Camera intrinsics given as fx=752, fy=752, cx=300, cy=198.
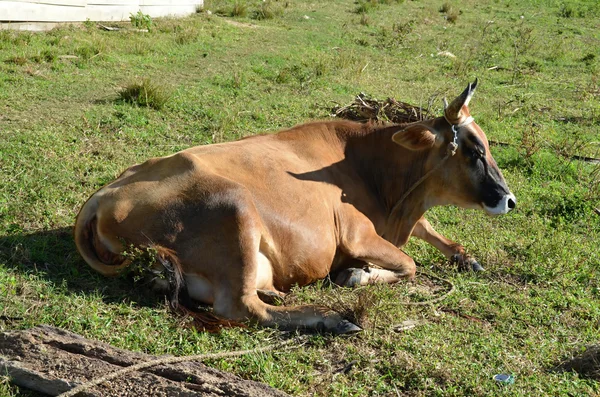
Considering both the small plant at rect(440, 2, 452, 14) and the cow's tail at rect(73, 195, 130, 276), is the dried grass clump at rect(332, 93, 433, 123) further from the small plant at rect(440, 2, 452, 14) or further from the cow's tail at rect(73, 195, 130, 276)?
the small plant at rect(440, 2, 452, 14)

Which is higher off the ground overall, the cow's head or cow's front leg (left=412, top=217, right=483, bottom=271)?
the cow's head

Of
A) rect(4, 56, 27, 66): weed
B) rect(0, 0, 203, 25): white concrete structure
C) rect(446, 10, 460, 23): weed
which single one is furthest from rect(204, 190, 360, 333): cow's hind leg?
rect(446, 10, 460, 23): weed

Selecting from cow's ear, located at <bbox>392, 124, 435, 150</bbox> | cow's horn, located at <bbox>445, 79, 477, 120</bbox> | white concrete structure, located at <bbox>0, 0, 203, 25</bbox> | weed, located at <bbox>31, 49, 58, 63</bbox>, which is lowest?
weed, located at <bbox>31, 49, 58, 63</bbox>

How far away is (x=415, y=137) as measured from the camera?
20.8 ft

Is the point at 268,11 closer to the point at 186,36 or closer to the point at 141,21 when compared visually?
the point at 141,21

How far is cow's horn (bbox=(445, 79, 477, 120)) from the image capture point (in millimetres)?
6092

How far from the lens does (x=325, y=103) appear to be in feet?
35.3

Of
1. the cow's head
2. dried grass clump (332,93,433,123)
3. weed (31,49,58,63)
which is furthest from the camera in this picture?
weed (31,49,58,63)

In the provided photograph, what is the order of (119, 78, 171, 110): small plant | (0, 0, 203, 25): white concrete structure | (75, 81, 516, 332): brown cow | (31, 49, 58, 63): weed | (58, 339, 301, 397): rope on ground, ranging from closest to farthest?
(58, 339, 301, 397): rope on ground → (75, 81, 516, 332): brown cow → (119, 78, 171, 110): small plant → (31, 49, 58, 63): weed → (0, 0, 203, 25): white concrete structure

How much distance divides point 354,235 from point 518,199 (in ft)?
10.1

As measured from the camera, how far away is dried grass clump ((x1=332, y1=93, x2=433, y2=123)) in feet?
32.3

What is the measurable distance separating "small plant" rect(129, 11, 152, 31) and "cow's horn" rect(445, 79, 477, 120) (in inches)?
346

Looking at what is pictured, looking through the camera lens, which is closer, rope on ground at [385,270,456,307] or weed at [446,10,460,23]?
rope on ground at [385,270,456,307]

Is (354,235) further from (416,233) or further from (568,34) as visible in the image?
(568,34)
